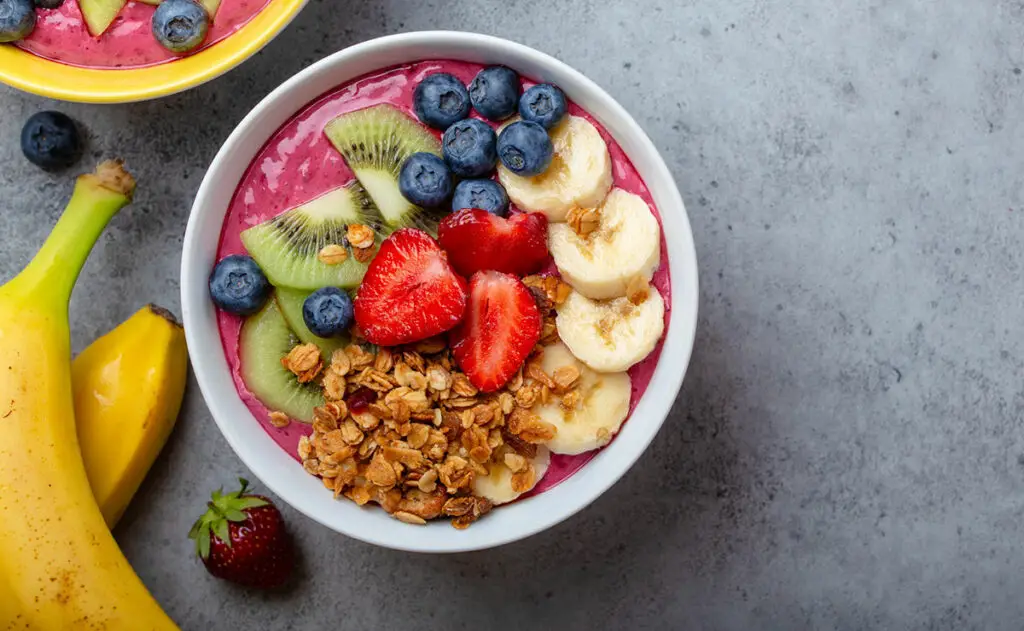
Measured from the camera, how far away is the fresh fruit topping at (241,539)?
185 centimetres

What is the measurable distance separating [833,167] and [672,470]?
69 cm

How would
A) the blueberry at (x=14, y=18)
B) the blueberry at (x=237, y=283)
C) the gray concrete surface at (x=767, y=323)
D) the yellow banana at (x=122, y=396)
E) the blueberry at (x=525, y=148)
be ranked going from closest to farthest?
the blueberry at (x=525, y=148), the blueberry at (x=237, y=283), the blueberry at (x=14, y=18), the yellow banana at (x=122, y=396), the gray concrete surface at (x=767, y=323)

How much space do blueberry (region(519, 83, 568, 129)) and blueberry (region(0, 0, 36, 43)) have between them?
35.5 inches

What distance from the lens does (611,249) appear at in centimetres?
152

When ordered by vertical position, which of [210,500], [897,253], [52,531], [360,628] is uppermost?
[897,253]

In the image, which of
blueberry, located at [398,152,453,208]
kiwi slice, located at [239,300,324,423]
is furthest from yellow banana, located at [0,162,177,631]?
blueberry, located at [398,152,453,208]

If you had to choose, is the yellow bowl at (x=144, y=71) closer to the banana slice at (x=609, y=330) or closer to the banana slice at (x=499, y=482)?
the banana slice at (x=609, y=330)

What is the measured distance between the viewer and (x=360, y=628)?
6.48 feet

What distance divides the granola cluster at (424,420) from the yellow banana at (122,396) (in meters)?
0.39

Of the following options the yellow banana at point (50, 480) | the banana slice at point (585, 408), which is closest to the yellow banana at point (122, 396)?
the yellow banana at point (50, 480)

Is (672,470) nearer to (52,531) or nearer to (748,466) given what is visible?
(748,466)

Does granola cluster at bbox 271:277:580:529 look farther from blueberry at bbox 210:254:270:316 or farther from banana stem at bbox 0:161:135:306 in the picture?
banana stem at bbox 0:161:135:306

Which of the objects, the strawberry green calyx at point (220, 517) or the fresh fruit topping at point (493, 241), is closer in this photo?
the fresh fruit topping at point (493, 241)

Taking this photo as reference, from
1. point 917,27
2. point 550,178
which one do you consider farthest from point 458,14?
point 917,27
